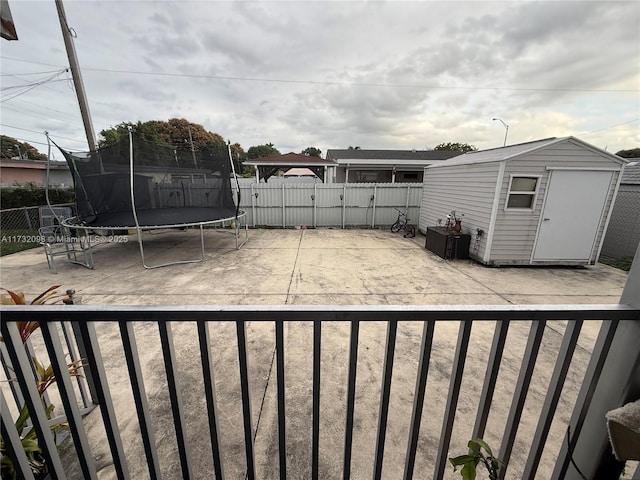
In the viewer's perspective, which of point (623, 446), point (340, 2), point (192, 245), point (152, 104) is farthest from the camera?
point (152, 104)

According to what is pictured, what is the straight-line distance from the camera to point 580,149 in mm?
4668

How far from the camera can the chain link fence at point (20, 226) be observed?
661 centimetres

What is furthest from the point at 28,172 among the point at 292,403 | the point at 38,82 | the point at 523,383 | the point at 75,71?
the point at 523,383

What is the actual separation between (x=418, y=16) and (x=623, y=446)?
6.14m

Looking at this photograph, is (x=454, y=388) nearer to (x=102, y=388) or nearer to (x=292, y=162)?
(x=102, y=388)

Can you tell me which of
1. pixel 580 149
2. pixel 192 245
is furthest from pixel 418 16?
pixel 192 245

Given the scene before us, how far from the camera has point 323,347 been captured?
A: 102 inches

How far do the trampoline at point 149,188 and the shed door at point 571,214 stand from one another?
6.65 metres

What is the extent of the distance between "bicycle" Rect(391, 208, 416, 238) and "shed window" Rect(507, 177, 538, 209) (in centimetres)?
335

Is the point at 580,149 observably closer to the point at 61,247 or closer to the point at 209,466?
the point at 209,466

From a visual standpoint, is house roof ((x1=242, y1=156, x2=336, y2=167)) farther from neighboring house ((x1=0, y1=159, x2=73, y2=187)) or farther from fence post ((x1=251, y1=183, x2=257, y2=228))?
neighboring house ((x1=0, y1=159, x2=73, y2=187))

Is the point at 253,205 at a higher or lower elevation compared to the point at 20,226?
higher

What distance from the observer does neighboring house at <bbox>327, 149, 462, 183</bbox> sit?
14.8m

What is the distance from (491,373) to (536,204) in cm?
557
